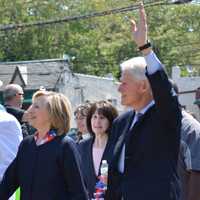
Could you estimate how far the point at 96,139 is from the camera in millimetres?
7250

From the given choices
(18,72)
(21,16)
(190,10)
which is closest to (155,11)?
(190,10)

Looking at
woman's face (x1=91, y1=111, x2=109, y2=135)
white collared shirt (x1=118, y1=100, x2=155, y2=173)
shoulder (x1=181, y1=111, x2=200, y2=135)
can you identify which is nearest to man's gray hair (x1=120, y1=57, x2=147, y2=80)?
white collared shirt (x1=118, y1=100, x2=155, y2=173)

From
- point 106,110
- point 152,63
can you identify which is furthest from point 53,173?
point 106,110

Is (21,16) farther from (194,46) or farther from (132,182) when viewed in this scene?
(132,182)

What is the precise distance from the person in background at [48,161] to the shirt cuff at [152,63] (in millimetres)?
1253

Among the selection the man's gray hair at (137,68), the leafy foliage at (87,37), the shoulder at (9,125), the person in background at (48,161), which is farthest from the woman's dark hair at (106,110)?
the leafy foliage at (87,37)

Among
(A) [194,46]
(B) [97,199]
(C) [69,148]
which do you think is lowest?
(B) [97,199]

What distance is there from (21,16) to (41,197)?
4615 centimetres

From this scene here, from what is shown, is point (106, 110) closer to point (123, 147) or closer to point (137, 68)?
point (123, 147)

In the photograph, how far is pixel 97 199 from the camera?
6000mm

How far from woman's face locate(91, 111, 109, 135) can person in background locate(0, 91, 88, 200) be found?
1625 mm

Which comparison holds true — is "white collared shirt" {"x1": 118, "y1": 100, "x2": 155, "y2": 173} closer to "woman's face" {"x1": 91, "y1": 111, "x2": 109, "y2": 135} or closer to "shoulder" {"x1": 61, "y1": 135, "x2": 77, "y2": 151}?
"shoulder" {"x1": 61, "y1": 135, "x2": 77, "y2": 151}

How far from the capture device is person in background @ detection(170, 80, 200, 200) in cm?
573

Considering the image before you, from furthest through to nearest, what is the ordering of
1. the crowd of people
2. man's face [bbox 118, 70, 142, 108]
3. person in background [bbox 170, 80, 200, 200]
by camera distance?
person in background [bbox 170, 80, 200, 200], man's face [bbox 118, 70, 142, 108], the crowd of people
